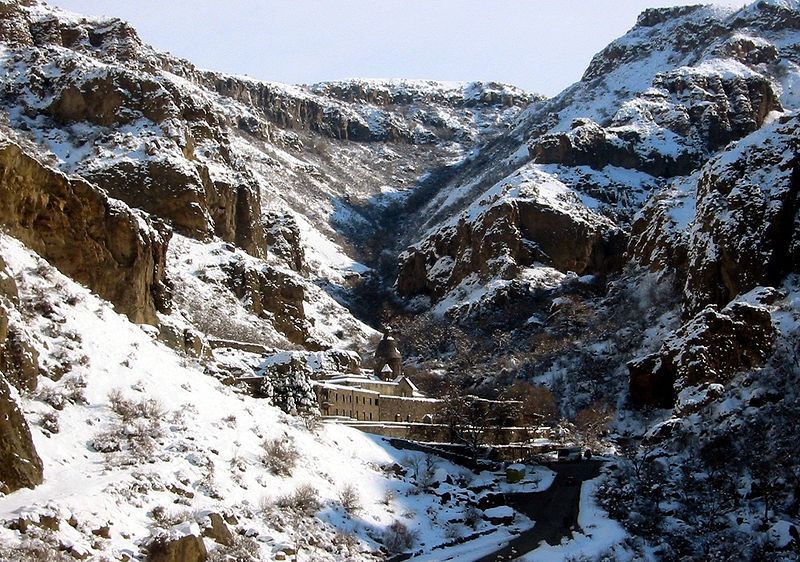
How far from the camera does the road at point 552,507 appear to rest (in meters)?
49.0

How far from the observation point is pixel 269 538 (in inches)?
1476

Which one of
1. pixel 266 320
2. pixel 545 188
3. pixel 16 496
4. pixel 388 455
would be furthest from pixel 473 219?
pixel 16 496

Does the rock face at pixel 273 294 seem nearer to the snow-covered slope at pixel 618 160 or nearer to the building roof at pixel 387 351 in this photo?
the building roof at pixel 387 351

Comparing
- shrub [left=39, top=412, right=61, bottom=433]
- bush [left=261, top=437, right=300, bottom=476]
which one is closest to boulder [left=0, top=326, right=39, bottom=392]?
shrub [left=39, top=412, right=61, bottom=433]

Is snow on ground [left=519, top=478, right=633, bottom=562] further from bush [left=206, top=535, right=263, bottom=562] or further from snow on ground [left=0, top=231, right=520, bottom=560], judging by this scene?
bush [left=206, top=535, right=263, bottom=562]

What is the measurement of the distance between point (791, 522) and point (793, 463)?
5.06 metres

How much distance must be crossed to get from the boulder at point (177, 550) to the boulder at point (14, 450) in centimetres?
441

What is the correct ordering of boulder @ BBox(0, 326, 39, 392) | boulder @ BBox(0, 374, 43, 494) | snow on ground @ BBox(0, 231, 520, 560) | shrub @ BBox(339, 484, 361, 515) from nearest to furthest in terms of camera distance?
boulder @ BBox(0, 374, 43, 494) → snow on ground @ BBox(0, 231, 520, 560) → boulder @ BBox(0, 326, 39, 392) → shrub @ BBox(339, 484, 361, 515)

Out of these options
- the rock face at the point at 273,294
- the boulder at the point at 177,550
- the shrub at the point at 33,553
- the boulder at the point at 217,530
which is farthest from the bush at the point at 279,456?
the rock face at the point at 273,294

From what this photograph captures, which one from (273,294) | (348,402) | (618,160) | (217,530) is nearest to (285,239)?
(273,294)

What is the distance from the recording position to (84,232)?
178ft

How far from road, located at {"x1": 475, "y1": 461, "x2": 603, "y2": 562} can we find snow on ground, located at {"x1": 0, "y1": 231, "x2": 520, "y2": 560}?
3.86 m

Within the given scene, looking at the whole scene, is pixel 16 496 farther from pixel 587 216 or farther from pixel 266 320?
pixel 587 216

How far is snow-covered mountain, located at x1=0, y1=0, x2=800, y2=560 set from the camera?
36406 mm
